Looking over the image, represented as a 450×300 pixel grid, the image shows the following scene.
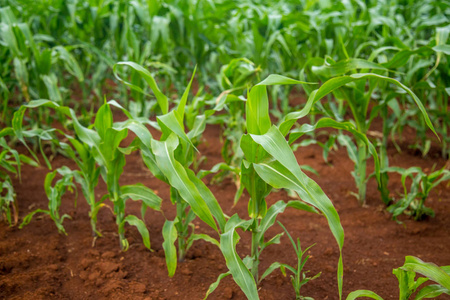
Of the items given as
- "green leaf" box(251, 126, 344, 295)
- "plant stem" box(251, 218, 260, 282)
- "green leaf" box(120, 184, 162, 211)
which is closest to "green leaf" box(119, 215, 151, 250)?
"green leaf" box(120, 184, 162, 211)

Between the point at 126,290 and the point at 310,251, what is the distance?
0.96 m

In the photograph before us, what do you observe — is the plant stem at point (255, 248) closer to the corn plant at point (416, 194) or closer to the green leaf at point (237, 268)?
the green leaf at point (237, 268)

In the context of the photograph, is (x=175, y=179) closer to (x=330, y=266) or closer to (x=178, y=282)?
(x=178, y=282)

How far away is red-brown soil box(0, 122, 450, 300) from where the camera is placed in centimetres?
175

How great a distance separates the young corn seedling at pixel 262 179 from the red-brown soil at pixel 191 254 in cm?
35

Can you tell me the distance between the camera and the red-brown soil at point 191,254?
1.75m

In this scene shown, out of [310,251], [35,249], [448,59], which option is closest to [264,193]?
[310,251]

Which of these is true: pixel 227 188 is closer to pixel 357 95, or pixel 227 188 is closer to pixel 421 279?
pixel 357 95

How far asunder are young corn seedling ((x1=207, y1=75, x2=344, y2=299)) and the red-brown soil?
346mm

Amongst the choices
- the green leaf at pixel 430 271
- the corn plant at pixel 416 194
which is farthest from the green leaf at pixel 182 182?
the corn plant at pixel 416 194

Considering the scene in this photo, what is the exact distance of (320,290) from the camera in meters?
1.78

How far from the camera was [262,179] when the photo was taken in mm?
1454

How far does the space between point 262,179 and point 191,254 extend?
0.75 meters

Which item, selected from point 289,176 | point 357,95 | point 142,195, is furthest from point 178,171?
point 357,95
